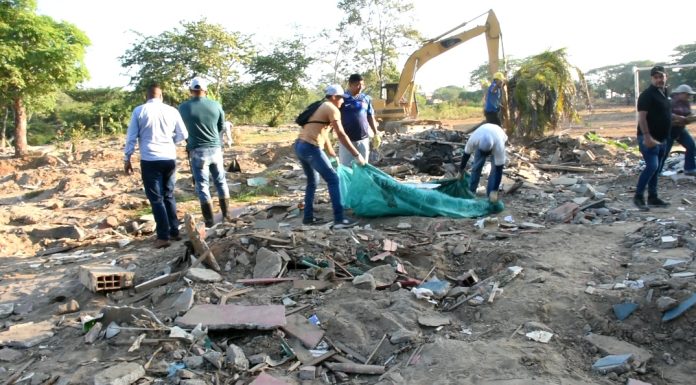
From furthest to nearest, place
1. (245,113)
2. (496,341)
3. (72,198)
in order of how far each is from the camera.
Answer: (245,113)
(72,198)
(496,341)

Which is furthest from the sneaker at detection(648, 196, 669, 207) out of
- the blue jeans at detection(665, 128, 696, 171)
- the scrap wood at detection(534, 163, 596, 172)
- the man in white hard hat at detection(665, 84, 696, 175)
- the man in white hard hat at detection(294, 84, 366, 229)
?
the man in white hard hat at detection(294, 84, 366, 229)

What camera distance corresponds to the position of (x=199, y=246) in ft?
15.9

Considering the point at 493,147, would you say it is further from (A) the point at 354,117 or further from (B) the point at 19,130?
(B) the point at 19,130

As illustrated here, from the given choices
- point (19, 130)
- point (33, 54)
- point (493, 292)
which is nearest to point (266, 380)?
point (493, 292)

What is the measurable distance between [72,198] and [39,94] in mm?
10517

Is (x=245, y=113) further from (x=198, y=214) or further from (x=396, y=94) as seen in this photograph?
(x=198, y=214)

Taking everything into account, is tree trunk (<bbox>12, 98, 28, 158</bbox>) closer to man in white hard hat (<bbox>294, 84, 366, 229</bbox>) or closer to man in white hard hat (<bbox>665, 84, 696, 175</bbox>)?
man in white hard hat (<bbox>294, 84, 366, 229</bbox>)

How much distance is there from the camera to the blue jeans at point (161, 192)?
5797mm

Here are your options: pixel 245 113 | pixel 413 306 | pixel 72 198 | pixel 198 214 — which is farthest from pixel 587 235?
pixel 245 113

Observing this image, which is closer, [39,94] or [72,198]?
[72,198]

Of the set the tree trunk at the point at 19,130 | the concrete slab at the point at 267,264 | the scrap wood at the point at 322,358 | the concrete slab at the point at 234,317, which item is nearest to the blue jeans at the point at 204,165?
the concrete slab at the point at 267,264

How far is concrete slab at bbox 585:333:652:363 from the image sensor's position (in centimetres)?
329

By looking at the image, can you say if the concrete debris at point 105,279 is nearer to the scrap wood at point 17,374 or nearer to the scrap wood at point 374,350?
the scrap wood at point 17,374

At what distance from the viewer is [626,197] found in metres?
7.91
